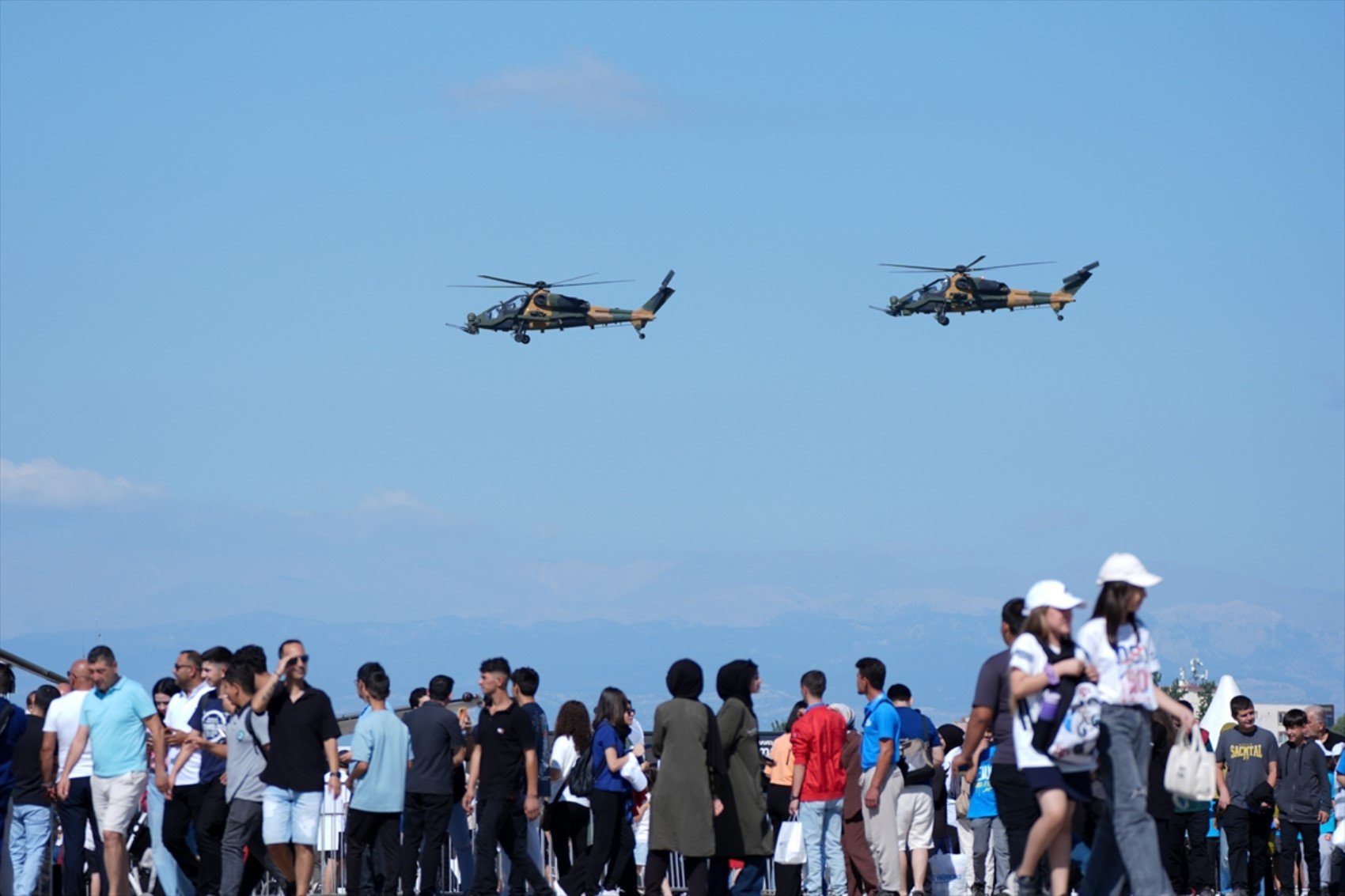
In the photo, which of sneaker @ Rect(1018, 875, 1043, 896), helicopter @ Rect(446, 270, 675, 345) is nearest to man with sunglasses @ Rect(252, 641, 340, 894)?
sneaker @ Rect(1018, 875, 1043, 896)

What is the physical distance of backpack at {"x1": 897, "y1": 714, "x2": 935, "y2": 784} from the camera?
14.6 meters

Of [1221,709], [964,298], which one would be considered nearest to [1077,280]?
[964,298]

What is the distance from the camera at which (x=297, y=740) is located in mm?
11914

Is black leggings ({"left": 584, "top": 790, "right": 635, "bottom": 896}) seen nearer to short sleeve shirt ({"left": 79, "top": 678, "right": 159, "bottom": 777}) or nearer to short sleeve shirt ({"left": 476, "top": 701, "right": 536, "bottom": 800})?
short sleeve shirt ({"left": 476, "top": 701, "right": 536, "bottom": 800})

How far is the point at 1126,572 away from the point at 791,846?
18.7 ft

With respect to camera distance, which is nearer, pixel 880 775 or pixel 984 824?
pixel 880 775

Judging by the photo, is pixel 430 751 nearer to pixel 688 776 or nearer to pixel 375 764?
pixel 375 764

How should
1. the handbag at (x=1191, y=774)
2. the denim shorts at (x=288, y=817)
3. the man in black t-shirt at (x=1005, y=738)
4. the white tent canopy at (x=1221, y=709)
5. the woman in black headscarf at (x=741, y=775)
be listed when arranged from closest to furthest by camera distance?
1. the handbag at (x=1191, y=774)
2. the man in black t-shirt at (x=1005, y=738)
3. the woman in black headscarf at (x=741, y=775)
4. the denim shorts at (x=288, y=817)
5. the white tent canopy at (x=1221, y=709)

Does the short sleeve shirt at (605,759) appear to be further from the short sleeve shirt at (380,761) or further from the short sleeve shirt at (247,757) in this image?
the short sleeve shirt at (247,757)

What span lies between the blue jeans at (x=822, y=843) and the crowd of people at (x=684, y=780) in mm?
20

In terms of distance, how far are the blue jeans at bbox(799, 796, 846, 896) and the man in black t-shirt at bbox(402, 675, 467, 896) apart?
2807mm

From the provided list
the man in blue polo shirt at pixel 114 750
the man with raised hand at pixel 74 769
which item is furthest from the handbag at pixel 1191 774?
the man with raised hand at pixel 74 769

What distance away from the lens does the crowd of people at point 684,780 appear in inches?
364

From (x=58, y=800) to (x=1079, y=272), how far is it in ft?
139
